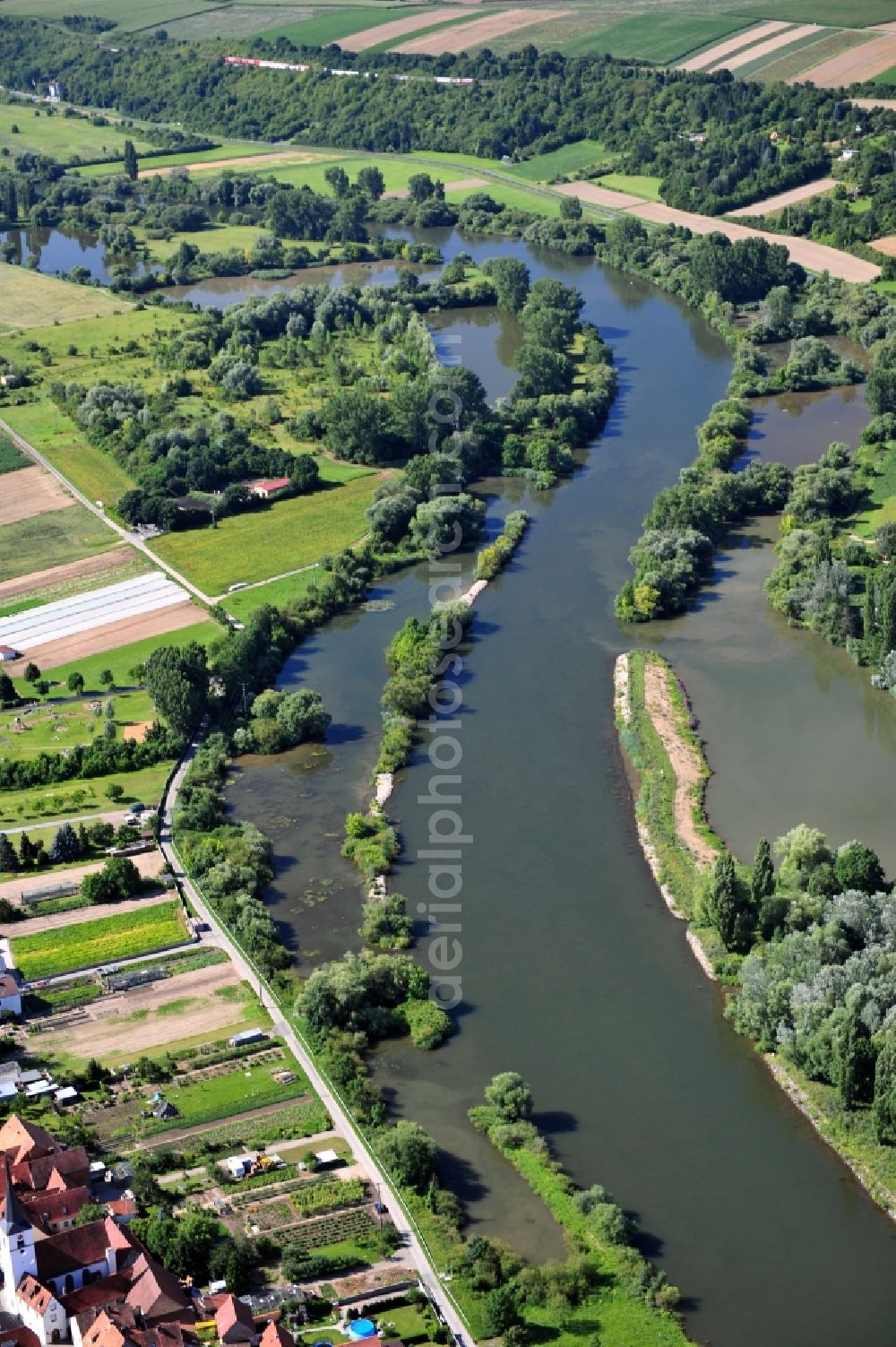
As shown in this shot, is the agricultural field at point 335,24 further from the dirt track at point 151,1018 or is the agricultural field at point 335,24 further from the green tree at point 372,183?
the dirt track at point 151,1018

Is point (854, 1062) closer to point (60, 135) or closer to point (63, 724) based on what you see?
point (63, 724)

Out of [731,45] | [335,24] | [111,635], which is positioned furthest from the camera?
[335,24]

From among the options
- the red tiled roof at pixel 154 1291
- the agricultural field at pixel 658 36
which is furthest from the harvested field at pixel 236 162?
the red tiled roof at pixel 154 1291

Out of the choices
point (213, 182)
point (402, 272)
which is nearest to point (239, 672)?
point (402, 272)

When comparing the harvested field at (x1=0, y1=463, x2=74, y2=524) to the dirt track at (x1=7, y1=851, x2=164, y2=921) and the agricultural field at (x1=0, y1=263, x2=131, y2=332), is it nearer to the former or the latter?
the agricultural field at (x1=0, y1=263, x2=131, y2=332)

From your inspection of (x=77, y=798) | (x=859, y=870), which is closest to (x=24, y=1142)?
(x=77, y=798)

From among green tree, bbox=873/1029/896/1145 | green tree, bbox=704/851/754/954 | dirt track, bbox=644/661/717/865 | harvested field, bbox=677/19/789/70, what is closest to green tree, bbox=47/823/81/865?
dirt track, bbox=644/661/717/865
